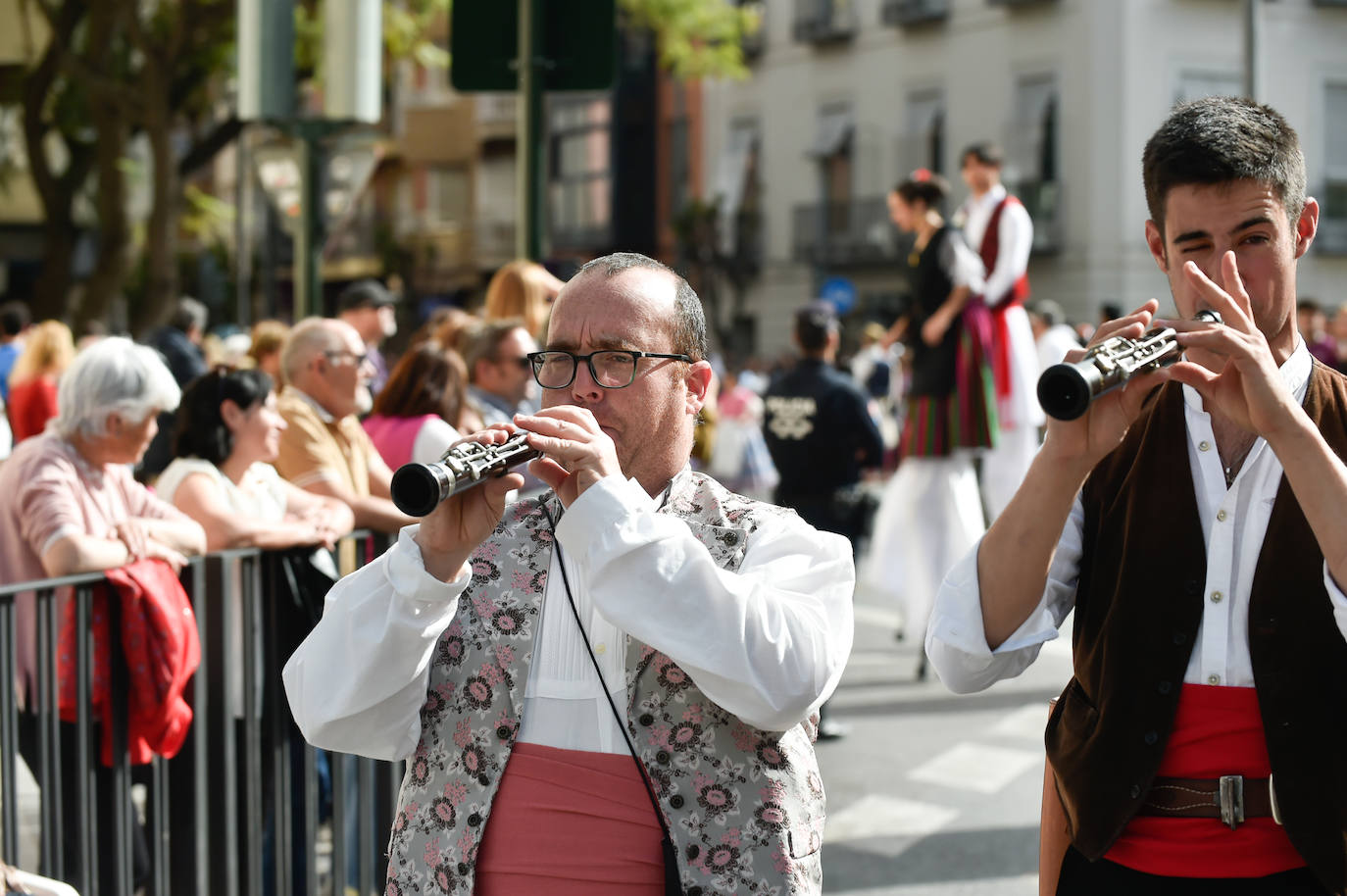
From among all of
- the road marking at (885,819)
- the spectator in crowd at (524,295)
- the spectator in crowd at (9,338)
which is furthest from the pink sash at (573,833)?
the spectator in crowd at (9,338)

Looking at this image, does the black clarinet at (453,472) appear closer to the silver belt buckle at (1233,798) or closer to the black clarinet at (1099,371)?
the black clarinet at (1099,371)

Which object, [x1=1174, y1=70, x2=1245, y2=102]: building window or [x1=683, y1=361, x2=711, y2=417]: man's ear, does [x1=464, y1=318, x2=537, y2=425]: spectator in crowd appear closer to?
[x1=683, y1=361, x2=711, y2=417]: man's ear

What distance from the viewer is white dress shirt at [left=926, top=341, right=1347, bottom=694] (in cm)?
237

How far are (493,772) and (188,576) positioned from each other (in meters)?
2.43

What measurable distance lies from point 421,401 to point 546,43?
4.67ft

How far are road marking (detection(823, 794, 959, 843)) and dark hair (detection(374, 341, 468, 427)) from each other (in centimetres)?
209

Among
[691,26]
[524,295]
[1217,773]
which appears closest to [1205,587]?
[1217,773]

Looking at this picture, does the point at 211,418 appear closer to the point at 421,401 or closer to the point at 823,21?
the point at 421,401

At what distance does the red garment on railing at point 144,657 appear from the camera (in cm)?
429

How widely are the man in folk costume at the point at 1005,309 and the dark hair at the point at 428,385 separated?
339cm

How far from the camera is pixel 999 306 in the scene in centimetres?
877

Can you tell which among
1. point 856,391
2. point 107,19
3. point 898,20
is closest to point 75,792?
point 856,391

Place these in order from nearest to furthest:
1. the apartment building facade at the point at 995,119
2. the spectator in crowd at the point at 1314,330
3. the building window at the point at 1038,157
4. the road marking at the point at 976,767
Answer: the road marking at the point at 976,767, the spectator in crowd at the point at 1314,330, the apartment building facade at the point at 995,119, the building window at the point at 1038,157

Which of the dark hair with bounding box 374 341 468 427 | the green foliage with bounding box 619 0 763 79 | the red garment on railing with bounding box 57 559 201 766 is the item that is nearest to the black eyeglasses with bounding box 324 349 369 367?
the dark hair with bounding box 374 341 468 427
